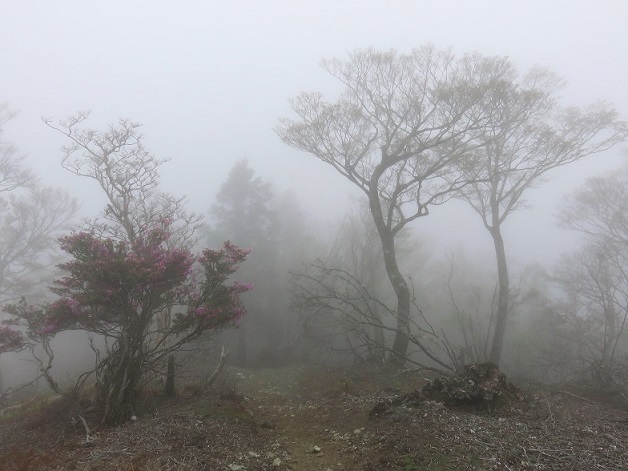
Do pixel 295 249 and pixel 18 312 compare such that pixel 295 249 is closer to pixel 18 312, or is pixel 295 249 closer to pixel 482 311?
pixel 482 311

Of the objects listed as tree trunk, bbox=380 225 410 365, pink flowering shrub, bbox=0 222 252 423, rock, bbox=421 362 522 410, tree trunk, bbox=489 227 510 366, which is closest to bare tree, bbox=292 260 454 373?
tree trunk, bbox=380 225 410 365

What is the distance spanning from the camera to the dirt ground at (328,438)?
3957mm

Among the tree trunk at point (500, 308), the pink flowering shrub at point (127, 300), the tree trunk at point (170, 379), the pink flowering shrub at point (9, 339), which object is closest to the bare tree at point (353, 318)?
the tree trunk at point (500, 308)

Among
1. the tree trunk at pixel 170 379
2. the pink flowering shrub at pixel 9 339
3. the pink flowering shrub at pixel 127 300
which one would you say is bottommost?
the tree trunk at pixel 170 379

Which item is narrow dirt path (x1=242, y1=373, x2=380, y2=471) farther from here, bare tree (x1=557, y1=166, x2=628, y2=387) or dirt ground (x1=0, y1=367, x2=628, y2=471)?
bare tree (x1=557, y1=166, x2=628, y2=387)

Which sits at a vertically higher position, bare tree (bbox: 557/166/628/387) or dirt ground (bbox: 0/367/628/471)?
bare tree (bbox: 557/166/628/387)

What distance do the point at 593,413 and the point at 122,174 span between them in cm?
1107

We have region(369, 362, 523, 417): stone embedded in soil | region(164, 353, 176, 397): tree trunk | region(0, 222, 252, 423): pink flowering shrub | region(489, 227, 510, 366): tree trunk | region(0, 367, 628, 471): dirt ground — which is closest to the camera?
region(0, 367, 628, 471): dirt ground

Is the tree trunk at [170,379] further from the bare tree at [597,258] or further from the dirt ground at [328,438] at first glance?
the bare tree at [597,258]

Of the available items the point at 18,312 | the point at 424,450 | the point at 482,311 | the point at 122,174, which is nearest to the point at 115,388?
the point at 18,312

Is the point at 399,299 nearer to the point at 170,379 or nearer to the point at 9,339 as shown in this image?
the point at 170,379

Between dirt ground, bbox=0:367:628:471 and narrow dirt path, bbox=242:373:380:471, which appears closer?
dirt ground, bbox=0:367:628:471

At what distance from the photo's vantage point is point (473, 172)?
41.6ft

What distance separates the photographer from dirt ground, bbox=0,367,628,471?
3957mm
